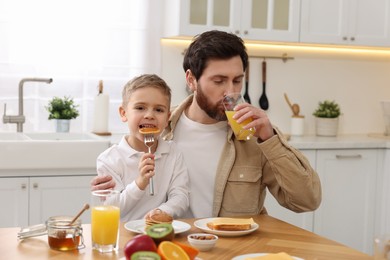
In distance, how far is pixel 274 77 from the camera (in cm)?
462

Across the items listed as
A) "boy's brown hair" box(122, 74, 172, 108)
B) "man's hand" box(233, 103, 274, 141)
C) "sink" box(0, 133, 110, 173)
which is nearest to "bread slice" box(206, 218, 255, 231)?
"man's hand" box(233, 103, 274, 141)

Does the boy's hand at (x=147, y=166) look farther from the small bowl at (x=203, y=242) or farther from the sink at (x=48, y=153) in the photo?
the sink at (x=48, y=153)

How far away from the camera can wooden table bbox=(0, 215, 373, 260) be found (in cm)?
172

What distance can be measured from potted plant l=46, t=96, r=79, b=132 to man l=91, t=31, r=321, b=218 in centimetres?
146

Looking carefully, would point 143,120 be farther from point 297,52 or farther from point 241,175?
point 297,52

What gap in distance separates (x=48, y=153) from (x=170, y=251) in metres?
2.04

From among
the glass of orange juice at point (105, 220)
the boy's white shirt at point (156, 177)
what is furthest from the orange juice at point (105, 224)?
the boy's white shirt at point (156, 177)

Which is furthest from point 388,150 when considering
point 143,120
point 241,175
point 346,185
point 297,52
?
point 143,120

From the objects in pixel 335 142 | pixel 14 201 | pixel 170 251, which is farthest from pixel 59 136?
pixel 170 251

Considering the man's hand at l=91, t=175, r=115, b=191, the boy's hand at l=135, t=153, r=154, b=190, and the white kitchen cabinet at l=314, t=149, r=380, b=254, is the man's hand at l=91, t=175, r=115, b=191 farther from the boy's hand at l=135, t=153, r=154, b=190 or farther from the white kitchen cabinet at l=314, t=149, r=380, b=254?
the white kitchen cabinet at l=314, t=149, r=380, b=254

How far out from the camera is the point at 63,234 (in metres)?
1.75

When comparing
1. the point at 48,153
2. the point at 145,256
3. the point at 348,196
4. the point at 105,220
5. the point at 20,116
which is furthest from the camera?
the point at 348,196

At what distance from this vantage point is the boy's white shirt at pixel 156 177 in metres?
2.25

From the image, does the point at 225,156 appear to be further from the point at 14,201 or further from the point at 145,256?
the point at 14,201
